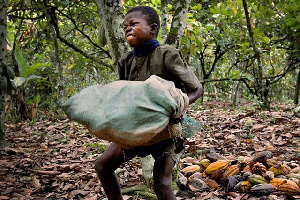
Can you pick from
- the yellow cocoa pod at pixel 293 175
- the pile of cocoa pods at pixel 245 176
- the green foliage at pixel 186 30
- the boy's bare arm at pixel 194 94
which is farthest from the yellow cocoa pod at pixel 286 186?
the green foliage at pixel 186 30

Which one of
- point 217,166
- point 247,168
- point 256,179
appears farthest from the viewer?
point 217,166

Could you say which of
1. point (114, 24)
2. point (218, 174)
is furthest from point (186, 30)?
point (218, 174)

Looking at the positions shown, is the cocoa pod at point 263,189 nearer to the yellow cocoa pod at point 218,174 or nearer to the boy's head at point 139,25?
the yellow cocoa pod at point 218,174

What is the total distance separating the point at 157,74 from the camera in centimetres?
186

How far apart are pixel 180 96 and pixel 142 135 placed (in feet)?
1.11

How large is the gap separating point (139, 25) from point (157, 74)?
31 cm

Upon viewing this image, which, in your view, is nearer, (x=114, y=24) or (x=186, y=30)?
(x=114, y=24)

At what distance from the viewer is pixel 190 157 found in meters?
3.50

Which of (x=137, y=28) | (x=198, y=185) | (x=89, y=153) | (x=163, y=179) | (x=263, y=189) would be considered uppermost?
(x=137, y=28)

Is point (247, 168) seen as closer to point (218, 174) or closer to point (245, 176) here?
point (245, 176)

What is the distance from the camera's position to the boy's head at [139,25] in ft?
6.01

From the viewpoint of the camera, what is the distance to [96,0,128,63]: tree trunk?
2.56 metres

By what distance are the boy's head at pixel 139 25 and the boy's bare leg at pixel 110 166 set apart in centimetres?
67

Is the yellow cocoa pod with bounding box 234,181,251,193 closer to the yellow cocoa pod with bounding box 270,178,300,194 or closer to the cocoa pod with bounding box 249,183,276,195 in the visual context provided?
the cocoa pod with bounding box 249,183,276,195
